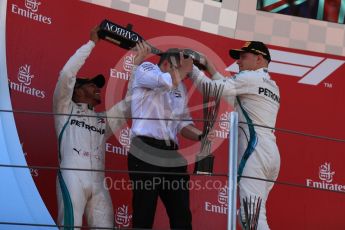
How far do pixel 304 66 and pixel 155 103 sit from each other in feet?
4.31

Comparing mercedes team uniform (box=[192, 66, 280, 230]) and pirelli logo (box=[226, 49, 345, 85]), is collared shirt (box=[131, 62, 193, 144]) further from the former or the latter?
pirelli logo (box=[226, 49, 345, 85])

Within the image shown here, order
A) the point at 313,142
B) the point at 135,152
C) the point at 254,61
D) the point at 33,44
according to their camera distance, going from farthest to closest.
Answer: the point at 313,142 → the point at 33,44 → the point at 254,61 → the point at 135,152

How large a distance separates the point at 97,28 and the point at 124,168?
0.77 metres

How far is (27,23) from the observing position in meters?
4.82

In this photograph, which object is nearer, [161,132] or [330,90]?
[161,132]

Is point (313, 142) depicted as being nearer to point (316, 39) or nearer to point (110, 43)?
point (316, 39)

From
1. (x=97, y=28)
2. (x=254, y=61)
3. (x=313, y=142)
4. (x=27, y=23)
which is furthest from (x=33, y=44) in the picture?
(x=313, y=142)

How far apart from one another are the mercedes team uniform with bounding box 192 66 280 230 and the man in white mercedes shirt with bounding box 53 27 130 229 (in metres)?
0.53

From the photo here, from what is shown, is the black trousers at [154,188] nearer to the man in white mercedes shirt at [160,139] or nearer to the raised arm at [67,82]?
the man in white mercedes shirt at [160,139]

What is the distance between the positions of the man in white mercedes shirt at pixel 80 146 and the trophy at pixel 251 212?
681mm

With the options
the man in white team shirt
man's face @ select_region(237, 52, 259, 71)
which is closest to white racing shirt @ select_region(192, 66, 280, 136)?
the man in white team shirt

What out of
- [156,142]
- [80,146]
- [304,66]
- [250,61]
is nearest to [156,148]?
[156,142]

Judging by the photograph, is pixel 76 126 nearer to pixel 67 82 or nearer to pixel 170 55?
pixel 67 82

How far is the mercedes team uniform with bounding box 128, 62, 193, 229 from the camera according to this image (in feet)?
13.5
